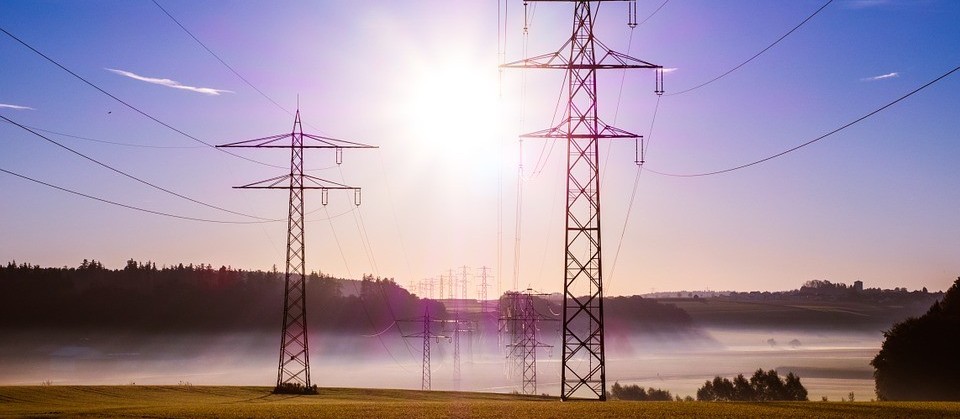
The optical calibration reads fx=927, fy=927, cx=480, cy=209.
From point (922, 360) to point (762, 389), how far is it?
3068 cm

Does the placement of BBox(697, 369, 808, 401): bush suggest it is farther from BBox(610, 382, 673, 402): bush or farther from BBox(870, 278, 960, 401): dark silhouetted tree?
BBox(870, 278, 960, 401): dark silhouetted tree

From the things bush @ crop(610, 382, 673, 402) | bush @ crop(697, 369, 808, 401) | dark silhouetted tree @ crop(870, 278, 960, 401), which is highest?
dark silhouetted tree @ crop(870, 278, 960, 401)

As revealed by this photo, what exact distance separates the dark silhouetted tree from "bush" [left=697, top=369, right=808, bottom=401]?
800 inches

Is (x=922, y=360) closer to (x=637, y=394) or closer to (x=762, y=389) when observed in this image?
(x=762, y=389)

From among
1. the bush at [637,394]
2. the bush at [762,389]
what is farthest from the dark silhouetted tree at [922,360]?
the bush at [637,394]

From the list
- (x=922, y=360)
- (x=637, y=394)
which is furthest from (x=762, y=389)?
(x=922, y=360)

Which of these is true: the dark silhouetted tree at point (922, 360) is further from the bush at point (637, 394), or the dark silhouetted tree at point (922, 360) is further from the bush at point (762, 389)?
the bush at point (637, 394)

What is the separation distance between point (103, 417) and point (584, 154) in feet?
113

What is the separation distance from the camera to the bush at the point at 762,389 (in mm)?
121250

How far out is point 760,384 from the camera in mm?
124625

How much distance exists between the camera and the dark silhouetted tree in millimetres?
93000

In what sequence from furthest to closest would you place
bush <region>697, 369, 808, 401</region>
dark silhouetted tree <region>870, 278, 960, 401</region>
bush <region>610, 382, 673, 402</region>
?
bush <region>610, 382, 673, 402</region>, bush <region>697, 369, 808, 401</region>, dark silhouetted tree <region>870, 278, 960, 401</region>

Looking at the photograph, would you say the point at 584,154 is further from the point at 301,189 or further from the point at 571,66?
the point at 301,189

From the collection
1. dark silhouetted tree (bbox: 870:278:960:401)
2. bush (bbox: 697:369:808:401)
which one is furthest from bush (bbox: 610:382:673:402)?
dark silhouetted tree (bbox: 870:278:960:401)
